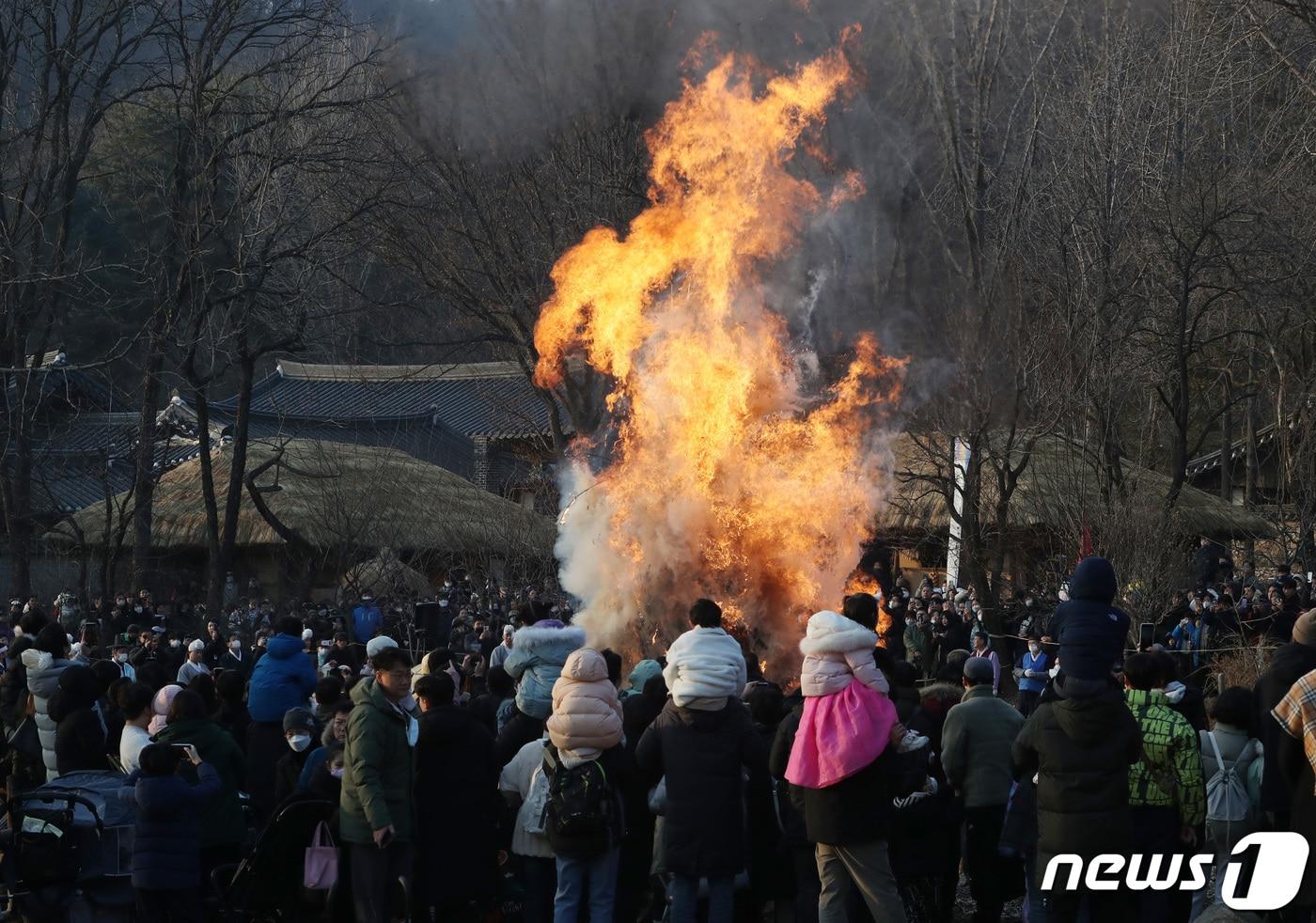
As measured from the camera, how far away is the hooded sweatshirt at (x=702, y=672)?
7137 mm

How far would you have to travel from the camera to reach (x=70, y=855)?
25.9 ft

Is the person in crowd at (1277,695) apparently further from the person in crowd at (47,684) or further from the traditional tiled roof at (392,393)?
the traditional tiled roof at (392,393)

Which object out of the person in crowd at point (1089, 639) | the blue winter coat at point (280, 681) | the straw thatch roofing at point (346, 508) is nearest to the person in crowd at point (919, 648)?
the blue winter coat at point (280, 681)

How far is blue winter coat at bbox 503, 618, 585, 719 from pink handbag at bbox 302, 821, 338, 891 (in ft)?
5.00

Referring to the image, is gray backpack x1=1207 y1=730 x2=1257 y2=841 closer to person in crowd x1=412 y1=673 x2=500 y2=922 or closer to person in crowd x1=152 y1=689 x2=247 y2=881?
person in crowd x1=412 y1=673 x2=500 y2=922

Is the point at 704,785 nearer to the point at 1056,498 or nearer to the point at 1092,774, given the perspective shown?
the point at 1092,774

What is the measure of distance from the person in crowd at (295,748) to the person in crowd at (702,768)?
2051 millimetres

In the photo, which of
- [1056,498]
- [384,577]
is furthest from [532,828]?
[384,577]

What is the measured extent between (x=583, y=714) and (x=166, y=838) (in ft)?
6.87

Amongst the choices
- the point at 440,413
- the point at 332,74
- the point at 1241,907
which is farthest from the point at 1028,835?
the point at 440,413

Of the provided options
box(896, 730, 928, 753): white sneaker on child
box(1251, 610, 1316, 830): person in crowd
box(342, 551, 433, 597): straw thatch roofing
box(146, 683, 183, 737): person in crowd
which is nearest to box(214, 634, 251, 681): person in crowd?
box(146, 683, 183, 737): person in crowd

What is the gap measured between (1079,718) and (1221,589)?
14.0 metres

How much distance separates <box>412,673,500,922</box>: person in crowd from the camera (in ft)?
24.5

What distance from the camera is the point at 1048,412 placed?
23234mm
